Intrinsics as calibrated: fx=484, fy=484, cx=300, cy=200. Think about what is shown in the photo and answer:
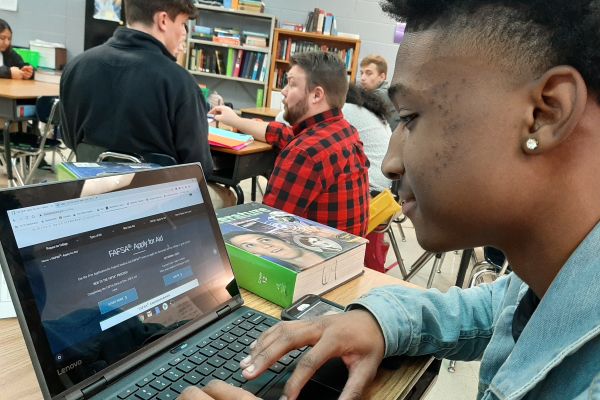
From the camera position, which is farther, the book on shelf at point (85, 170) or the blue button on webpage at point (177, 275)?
the book on shelf at point (85, 170)

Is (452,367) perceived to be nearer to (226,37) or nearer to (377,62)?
(377,62)

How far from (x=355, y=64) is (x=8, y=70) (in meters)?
3.53

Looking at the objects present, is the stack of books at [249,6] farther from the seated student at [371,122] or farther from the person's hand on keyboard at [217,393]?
the person's hand on keyboard at [217,393]

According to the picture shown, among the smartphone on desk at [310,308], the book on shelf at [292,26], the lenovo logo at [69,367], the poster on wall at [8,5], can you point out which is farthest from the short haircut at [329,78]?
the poster on wall at [8,5]

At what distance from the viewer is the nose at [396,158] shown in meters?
0.63

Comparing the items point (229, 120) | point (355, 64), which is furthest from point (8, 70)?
point (355, 64)

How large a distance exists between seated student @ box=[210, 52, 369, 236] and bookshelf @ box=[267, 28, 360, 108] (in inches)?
142

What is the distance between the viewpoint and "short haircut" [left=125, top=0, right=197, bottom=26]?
2.01 m

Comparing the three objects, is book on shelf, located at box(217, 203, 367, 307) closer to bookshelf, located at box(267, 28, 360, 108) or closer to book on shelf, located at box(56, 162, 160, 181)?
book on shelf, located at box(56, 162, 160, 181)

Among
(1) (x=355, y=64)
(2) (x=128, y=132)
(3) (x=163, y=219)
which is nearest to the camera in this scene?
(3) (x=163, y=219)

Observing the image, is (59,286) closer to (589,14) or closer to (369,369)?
(369,369)

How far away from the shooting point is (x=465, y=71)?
54cm

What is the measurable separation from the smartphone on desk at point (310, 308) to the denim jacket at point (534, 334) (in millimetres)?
69

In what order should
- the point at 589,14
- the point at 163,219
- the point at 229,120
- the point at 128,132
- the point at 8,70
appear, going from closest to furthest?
the point at 589,14 → the point at 163,219 → the point at 128,132 → the point at 229,120 → the point at 8,70
